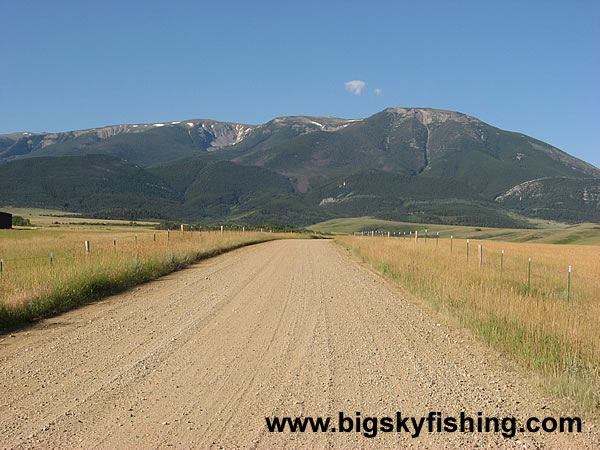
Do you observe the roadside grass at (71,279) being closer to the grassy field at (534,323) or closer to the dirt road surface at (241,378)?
the dirt road surface at (241,378)

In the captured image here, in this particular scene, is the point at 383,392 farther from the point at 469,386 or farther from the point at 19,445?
the point at 19,445

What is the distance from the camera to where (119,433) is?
→ 4.79 metres

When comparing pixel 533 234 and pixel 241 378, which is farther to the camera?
pixel 533 234

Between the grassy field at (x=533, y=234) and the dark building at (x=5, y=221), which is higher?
the dark building at (x=5, y=221)

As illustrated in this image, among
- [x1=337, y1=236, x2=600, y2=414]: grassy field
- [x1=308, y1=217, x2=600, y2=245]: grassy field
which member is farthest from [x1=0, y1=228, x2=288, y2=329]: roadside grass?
[x1=308, y1=217, x2=600, y2=245]: grassy field

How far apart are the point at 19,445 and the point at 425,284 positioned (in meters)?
11.5

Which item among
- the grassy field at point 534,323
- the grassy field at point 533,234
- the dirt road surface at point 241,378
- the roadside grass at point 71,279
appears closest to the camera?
the dirt road surface at point 241,378

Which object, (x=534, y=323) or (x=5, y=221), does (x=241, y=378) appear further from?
(x=5, y=221)

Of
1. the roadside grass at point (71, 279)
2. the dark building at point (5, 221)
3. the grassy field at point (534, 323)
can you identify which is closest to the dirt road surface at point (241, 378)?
the grassy field at point (534, 323)

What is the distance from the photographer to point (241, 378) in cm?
636

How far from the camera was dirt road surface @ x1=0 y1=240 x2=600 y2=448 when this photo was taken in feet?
15.8

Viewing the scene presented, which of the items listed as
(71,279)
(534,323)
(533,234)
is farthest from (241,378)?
(533,234)

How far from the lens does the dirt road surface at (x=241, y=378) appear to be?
481 centimetres

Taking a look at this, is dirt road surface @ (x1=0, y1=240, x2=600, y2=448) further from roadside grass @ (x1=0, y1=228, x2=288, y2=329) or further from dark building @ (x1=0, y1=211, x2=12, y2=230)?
dark building @ (x1=0, y1=211, x2=12, y2=230)
